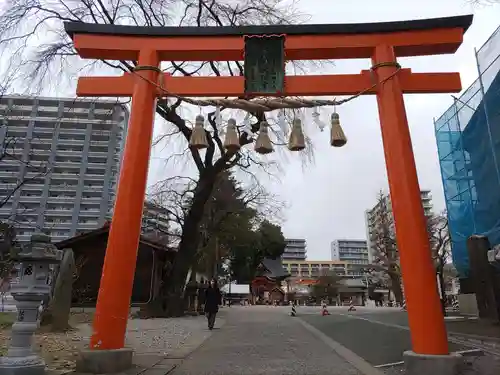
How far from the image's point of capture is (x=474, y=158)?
14008 millimetres

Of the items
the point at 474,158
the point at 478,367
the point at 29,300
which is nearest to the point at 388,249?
the point at 474,158

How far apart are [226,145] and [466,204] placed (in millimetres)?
12980

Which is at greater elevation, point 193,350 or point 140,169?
point 140,169

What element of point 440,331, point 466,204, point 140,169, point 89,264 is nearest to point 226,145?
point 140,169

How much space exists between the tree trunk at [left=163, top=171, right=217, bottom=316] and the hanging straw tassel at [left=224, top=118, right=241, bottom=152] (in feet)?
34.5

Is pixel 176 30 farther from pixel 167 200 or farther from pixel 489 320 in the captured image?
pixel 167 200

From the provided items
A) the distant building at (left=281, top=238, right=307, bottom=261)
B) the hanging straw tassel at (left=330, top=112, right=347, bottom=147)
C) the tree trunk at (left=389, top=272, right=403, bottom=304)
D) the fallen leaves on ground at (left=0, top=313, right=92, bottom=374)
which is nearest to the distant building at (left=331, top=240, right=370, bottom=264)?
the distant building at (left=281, top=238, right=307, bottom=261)

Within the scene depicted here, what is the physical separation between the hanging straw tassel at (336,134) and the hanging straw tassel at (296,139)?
0.55 meters

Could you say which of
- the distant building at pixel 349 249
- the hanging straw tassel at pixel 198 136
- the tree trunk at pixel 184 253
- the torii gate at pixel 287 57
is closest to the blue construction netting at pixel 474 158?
the torii gate at pixel 287 57

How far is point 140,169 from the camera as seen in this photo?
6.21 meters

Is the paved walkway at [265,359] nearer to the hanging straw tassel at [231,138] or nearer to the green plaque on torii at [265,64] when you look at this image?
the hanging straw tassel at [231,138]

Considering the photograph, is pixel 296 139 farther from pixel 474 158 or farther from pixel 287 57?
pixel 474 158

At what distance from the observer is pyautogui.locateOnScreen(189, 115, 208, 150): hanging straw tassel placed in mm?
6645

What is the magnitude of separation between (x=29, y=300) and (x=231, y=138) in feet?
12.7
